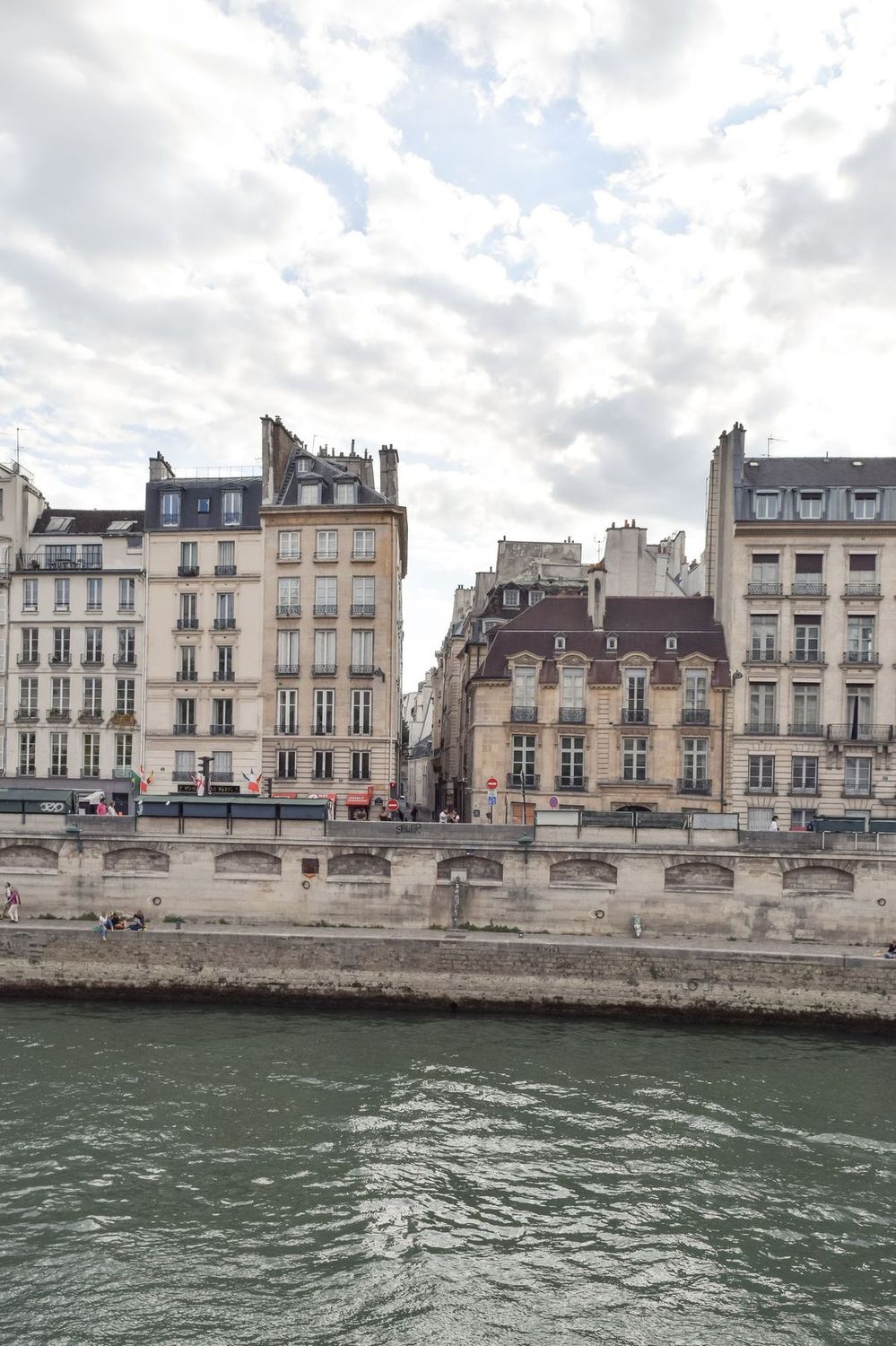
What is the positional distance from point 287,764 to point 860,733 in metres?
24.1

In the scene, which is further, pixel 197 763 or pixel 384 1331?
pixel 197 763

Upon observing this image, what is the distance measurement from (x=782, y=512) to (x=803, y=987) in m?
22.5

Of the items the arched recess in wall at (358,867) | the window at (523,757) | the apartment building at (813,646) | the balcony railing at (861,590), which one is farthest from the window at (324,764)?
the balcony railing at (861,590)

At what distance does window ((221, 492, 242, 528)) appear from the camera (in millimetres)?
42969

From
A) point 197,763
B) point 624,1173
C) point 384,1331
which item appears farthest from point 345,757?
point 384,1331

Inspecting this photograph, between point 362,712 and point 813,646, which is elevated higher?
point 813,646

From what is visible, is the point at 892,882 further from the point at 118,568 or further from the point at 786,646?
the point at 118,568

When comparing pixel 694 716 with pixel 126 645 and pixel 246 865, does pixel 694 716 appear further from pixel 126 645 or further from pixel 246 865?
pixel 126 645

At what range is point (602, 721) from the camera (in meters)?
40.8

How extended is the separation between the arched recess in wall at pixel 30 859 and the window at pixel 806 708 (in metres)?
28.9

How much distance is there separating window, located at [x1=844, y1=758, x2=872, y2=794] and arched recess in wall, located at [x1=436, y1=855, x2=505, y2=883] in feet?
58.7

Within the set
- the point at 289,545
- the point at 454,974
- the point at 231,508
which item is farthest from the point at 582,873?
the point at 231,508

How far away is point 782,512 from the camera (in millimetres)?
41531

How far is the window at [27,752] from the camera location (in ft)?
140
